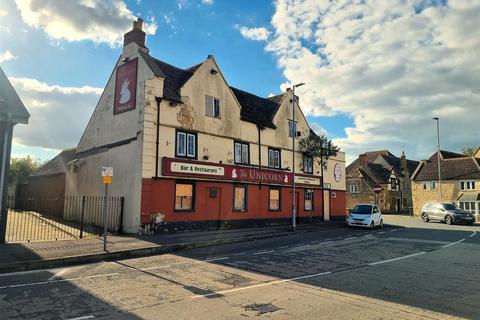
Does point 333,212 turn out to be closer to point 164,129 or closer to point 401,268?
point 164,129

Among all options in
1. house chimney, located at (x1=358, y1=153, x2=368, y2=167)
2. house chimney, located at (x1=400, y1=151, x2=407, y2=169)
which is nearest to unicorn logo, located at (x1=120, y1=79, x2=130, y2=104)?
house chimney, located at (x1=358, y1=153, x2=368, y2=167)

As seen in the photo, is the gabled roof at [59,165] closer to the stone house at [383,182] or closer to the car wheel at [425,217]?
the car wheel at [425,217]

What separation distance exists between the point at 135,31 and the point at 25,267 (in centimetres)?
1460

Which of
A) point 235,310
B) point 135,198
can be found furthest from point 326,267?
point 135,198

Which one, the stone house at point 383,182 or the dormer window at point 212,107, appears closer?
the dormer window at point 212,107

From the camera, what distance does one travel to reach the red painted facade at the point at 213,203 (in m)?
18.2

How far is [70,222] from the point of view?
22.8 meters

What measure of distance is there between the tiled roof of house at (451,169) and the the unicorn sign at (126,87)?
1619 inches

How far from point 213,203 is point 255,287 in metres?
12.8

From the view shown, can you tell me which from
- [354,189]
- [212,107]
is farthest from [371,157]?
[212,107]

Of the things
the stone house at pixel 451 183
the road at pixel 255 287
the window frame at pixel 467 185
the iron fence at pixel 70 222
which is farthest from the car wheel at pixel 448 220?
the iron fence at pixel 70 222

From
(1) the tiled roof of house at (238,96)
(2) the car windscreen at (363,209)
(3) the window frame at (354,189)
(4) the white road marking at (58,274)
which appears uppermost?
(1) the tiled roof of house at (238,96)

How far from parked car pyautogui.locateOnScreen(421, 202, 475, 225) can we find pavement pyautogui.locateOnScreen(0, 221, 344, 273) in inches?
878

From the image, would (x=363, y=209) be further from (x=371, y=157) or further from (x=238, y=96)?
(x=371, y=157)
